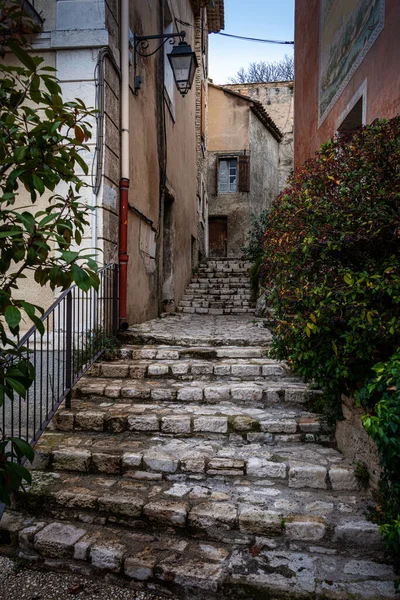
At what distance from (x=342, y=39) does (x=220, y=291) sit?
5.56m

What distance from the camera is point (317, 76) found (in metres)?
7.75

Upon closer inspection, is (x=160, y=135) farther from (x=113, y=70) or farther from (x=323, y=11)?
(x=323, y=11)

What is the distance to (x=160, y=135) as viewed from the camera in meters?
7.82

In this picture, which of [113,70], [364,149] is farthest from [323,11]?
[364,149]

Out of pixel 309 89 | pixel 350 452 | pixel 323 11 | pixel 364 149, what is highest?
pixel 323 11

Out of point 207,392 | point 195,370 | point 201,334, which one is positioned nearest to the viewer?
point 207,392

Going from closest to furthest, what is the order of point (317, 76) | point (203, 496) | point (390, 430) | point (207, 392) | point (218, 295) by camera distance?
point (390, 430), point (203, 496), point (207, 392), point (317, 76), point (218, 295)

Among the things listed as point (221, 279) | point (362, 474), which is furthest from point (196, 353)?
point (221, 279)

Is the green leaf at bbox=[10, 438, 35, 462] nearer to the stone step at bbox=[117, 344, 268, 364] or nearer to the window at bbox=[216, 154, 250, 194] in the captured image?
the stone step at bbox=[117, 344, 268, 364]

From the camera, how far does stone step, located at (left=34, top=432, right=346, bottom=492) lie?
296 cm

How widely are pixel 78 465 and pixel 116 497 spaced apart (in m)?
0.51

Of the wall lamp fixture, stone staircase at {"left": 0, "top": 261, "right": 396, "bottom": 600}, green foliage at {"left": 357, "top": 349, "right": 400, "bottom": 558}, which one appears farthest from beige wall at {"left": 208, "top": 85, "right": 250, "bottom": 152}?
green foliage at {"left": 357, "top": 349, "right": 400, "bottom": 558}

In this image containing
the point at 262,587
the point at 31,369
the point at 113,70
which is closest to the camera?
the point at 31,369

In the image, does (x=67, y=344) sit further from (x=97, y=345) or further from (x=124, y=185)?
(x=124, y=185)
